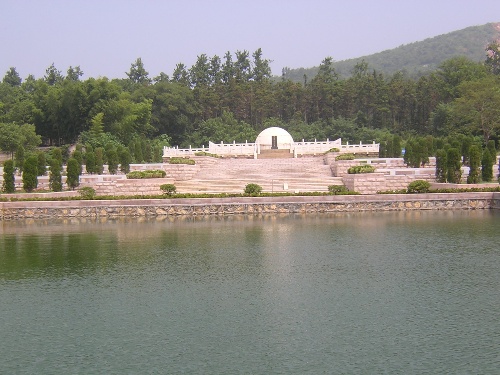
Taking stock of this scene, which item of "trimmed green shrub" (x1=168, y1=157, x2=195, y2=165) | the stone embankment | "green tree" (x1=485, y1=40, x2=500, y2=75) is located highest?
"green tree" (x1=485, y1=40, x2=500, y2=75)

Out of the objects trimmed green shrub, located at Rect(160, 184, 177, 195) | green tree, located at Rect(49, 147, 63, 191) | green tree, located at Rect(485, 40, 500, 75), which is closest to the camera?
trimmed green shrub, located at Rect(160, 184, 177, 195)

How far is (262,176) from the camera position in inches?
1483

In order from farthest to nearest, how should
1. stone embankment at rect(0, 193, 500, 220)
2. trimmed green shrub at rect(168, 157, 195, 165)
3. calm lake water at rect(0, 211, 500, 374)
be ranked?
trimmed green shrub at rect(168, 157, 195, 165) < stone embankment at rect(0, 193, 500, 220) < calm lake water at rect(0, 211, 500, 374)

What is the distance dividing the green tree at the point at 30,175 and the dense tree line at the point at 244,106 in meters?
16.7

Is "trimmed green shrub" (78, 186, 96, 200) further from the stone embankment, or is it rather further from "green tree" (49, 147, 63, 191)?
"green tree" (49, 147, 63, 191)

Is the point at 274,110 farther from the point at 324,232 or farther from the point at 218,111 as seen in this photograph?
the point at 324,232

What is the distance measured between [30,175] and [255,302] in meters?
21.4

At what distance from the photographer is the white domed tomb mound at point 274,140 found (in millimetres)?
55531

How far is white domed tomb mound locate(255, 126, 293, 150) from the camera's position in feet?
182

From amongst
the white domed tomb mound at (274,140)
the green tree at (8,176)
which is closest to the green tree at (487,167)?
the green tree at (8,176)

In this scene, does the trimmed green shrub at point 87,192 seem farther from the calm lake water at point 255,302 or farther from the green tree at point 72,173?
the calm lake water at point 255,302

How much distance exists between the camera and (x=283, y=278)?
1585cm

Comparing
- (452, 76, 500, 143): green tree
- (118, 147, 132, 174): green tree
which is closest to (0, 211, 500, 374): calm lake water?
(118, 147, 132, 174): green tree

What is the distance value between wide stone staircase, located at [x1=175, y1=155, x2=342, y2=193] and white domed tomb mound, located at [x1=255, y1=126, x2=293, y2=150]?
11.2 m
